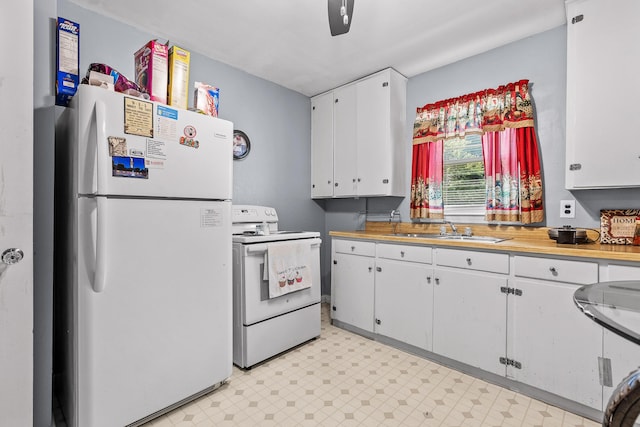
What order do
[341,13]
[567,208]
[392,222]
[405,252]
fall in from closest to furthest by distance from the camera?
[341,13] < [567,208] < [405,252] < [392,222]

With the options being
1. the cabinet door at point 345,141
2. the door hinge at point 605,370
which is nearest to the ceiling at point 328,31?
the cabinet door at point 345,141

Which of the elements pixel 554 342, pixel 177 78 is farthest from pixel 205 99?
pixel 554 342

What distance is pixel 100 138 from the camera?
1.43 metres

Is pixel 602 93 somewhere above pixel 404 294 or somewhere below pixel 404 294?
above

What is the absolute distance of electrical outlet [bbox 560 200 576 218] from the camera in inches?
87.8

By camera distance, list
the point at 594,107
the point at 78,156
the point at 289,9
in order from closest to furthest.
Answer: the point at 78,156 → the point at 594,107 → the point at 289,9

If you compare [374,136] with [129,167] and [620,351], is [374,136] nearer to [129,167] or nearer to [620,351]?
[129,167]

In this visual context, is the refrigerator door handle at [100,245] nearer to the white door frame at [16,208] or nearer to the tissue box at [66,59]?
the white door frame at [16,208]

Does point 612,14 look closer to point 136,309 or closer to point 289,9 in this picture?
point 289,9

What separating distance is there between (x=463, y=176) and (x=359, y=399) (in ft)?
6.84

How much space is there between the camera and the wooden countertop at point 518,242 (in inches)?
65.9

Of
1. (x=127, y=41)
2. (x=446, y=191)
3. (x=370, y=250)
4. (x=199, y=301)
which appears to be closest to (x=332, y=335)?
(x=370, y=250)

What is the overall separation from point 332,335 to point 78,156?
236 centimetres

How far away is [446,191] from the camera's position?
2932 millimetres
